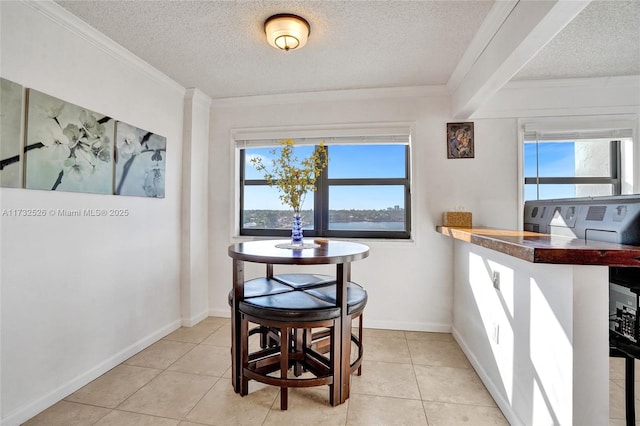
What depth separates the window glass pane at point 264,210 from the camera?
3.26 meters

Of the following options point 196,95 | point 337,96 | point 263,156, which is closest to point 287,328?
point 263,156

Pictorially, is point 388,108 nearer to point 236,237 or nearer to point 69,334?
point 236,237

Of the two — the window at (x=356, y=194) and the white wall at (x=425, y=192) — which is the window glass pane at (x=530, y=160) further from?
the window at (x=356, y=194)

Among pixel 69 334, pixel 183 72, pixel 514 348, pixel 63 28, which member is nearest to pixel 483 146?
pixel 514 348

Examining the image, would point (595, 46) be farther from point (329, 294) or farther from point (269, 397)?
point (269, 397)

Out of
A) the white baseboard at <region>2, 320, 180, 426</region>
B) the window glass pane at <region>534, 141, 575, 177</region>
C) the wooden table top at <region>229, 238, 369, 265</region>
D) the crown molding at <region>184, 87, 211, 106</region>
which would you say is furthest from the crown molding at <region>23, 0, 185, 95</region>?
→ the window glass pane at <region>534, 141, 575, 177</region>

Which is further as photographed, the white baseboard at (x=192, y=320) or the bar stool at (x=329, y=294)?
the white baseboard at (x=192, y=320)

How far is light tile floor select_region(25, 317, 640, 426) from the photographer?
159 cm

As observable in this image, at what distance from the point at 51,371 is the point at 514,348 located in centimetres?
268

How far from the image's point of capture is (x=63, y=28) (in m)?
1.81

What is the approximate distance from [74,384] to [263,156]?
2442 mm

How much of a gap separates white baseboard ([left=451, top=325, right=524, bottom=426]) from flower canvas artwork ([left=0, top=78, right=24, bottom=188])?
2.94 m

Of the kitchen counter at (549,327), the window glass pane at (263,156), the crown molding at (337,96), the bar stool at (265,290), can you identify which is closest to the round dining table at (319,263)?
the bar stool at (265,290)

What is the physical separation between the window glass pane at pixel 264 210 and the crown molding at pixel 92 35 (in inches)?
53.5
